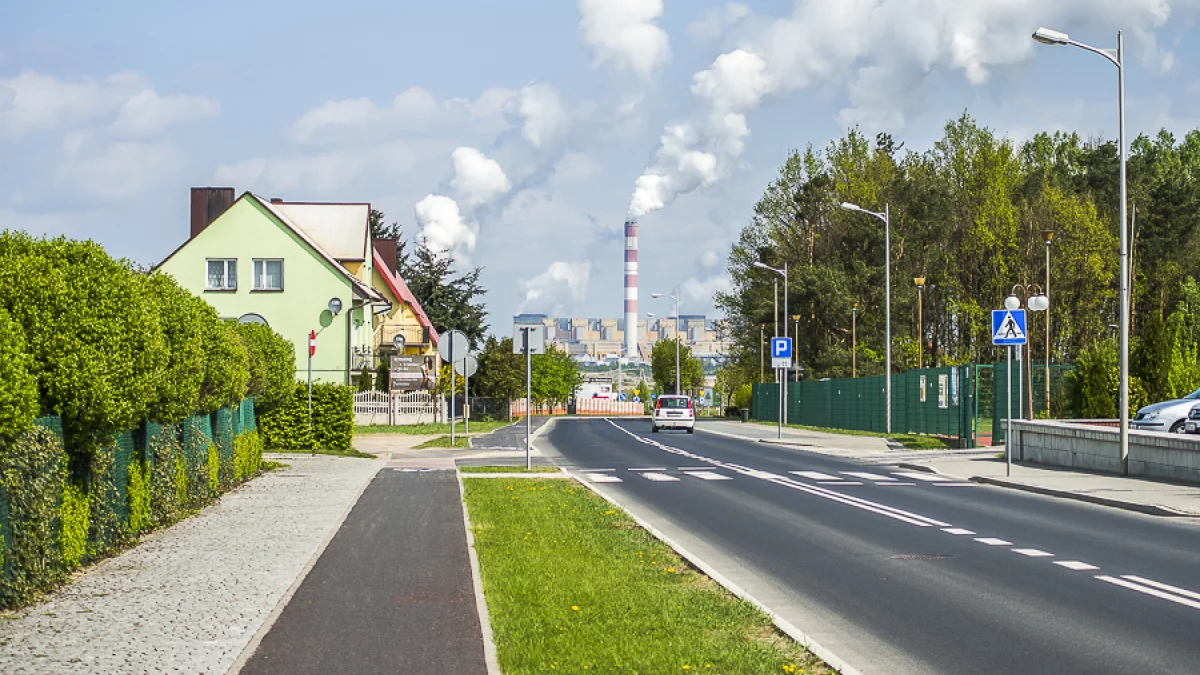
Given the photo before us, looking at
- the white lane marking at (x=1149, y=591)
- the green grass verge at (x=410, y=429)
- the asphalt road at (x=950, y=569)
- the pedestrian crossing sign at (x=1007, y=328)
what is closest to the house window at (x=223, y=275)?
the green grass verge at (x=410, y=429)

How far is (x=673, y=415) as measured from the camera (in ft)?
197

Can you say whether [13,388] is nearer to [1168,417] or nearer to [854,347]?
[1168,417]

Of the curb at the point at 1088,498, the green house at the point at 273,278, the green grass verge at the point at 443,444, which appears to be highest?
the green house at the point at 273,278

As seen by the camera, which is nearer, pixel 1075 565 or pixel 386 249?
pixel 1075 565

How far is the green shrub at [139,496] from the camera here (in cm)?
1432

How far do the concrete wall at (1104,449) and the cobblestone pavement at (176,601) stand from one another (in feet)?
46.5

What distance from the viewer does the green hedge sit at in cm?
3559

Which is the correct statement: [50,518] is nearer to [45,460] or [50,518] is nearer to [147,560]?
[45,460]

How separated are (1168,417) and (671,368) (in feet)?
329

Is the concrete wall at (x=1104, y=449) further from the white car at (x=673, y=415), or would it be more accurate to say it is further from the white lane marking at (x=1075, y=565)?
the white car at (x=673, y=415)

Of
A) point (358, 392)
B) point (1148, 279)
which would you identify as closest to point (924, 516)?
point (358, 392)

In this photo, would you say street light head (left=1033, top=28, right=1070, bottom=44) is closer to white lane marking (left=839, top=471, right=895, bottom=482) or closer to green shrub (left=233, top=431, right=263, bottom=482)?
white lane marking (left=839, top=471, right=895, bottom=482)

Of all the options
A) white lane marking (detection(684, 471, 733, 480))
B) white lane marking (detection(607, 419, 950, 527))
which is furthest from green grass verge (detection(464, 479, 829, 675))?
white lane marking (detection(684, 471, 733, 480))

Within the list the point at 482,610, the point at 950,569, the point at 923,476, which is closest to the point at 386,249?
the point at 923,476
